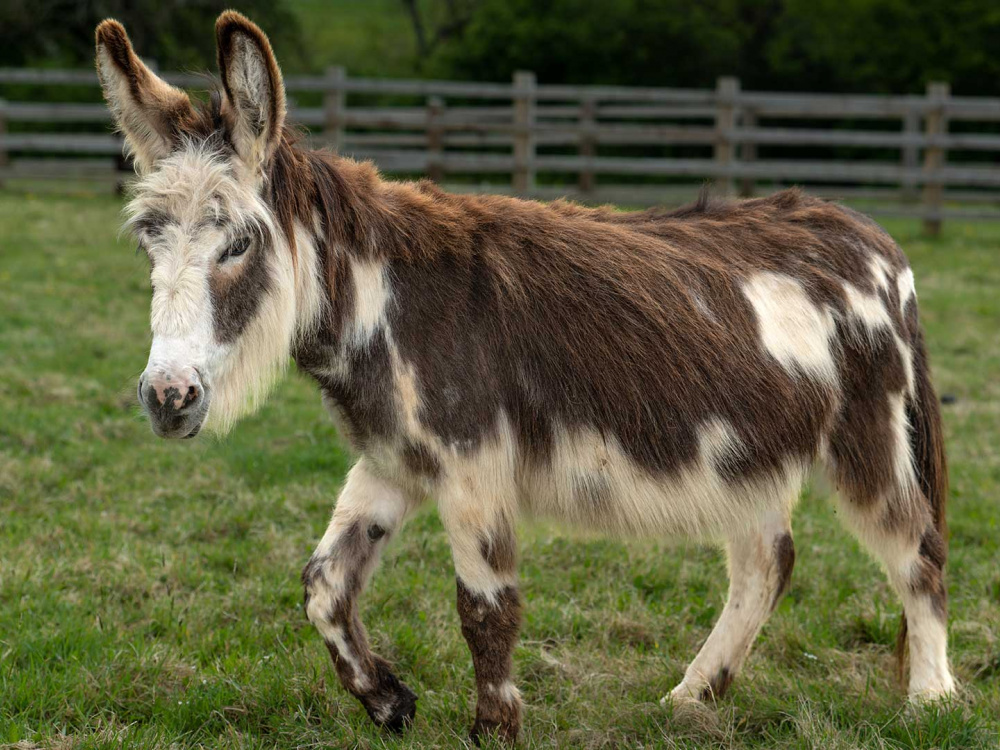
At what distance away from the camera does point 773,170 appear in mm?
15766

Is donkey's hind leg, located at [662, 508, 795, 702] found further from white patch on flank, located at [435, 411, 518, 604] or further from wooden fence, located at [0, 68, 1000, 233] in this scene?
wooden fence, located at [0, 68, 1000, 233]

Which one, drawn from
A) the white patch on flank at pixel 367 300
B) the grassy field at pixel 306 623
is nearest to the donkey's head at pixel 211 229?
the white patch on flank at pixel 367 300

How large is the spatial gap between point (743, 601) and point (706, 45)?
1023 inches

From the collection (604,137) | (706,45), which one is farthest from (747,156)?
(706,45)

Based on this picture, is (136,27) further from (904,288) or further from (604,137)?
(904,288)

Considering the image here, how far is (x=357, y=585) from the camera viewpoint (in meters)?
3.44

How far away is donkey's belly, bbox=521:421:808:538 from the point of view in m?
3.34

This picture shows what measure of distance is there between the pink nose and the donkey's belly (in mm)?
1133

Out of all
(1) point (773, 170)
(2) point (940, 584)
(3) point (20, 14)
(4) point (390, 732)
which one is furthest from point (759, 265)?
(3) point (20, 14)

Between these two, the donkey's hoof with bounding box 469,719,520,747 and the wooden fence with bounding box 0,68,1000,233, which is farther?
the wooden fence with bounding box 0,68,1000,233

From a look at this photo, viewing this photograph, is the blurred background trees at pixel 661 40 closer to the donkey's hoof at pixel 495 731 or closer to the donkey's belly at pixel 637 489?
the donkey's belly at pixel 637 489

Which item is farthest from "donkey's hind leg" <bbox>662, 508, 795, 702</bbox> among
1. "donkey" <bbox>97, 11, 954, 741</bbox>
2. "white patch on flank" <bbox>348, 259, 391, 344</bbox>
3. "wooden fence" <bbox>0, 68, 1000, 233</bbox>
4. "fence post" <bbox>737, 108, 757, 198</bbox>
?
"fence post" <bbox>737, 108, 757, 198</bbox>

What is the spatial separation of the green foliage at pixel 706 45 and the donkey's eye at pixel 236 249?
25.8 meters

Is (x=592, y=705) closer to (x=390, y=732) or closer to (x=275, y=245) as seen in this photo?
(x=390, y=732)
